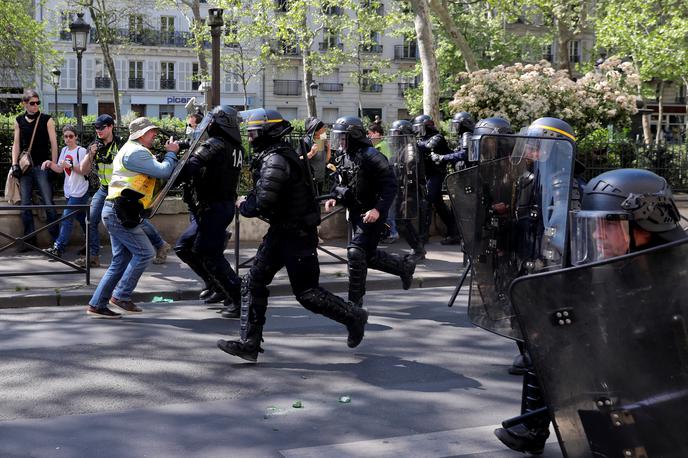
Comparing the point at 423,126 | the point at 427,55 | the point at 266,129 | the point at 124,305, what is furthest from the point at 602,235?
the point at 427,55

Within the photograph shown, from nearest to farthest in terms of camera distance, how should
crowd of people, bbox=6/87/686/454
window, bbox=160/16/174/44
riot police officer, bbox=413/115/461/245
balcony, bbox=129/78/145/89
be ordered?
crowd of people, bbox=6/87/686/454 < riot police officer, bbox=413/115/461/245 < balcony, bbox=129/78/145/89 < window, bbox=160/16/174/44

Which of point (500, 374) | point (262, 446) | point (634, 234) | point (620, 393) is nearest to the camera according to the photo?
Result: point (620, 393)

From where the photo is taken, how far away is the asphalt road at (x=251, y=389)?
447cm

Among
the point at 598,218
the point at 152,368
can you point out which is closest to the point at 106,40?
the point at 152,368

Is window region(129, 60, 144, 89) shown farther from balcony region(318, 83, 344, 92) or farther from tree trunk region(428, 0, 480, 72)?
tree trunk region(428, 0, 480, 72)

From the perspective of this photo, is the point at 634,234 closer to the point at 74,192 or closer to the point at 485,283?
the point at 485,283

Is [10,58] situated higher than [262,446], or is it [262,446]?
[10,58]

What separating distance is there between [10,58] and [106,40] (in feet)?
16.5

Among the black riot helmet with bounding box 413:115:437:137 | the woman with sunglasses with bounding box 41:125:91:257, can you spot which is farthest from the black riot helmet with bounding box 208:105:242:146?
the black riot helmet with bounding box 413:115:437:137

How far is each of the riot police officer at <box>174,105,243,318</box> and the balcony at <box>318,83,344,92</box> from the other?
4875 cm

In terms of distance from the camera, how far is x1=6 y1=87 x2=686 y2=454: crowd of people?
3.95 m

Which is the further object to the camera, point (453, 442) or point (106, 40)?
point (106, 40)

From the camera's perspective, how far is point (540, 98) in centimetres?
1451

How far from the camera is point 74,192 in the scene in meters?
10.5
